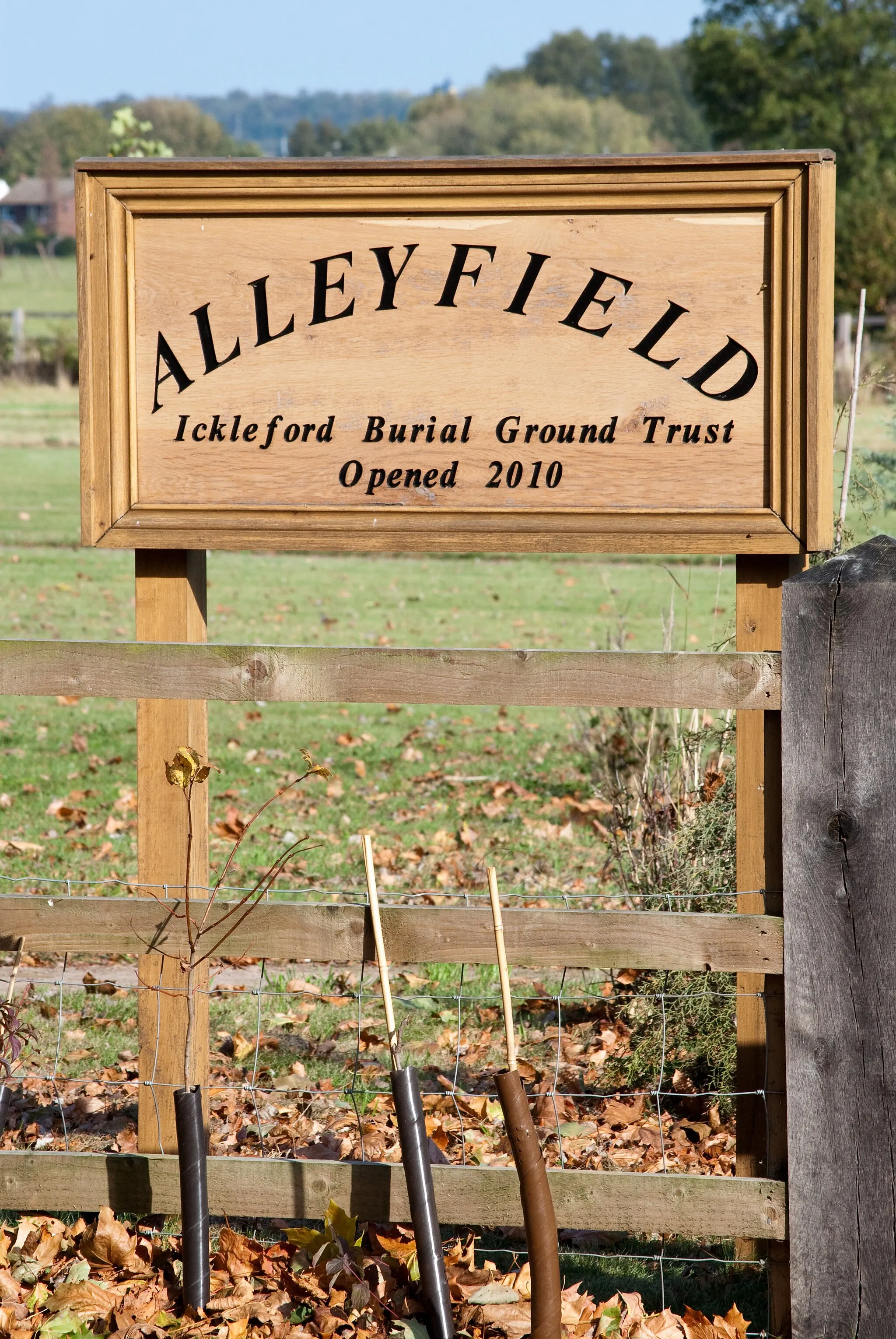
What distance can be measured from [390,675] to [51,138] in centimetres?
10016

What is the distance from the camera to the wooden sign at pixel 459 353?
311cm

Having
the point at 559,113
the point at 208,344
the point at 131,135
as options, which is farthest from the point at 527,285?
the point at 559,113

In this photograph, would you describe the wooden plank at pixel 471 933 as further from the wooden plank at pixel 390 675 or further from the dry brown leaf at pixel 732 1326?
the dry brown leaf at pixel 732 1326

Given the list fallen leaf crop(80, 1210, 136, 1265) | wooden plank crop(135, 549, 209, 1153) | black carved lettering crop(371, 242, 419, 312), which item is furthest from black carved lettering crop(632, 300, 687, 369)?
fallen leaf crop(80, 1210, 136, 1265)

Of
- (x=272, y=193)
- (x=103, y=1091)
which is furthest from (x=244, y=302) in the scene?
(x=103, y=1091)

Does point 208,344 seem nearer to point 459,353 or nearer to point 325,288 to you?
point 325,288

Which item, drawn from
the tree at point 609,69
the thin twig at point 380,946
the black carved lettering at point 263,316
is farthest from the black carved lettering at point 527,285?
the tree at point 609,69

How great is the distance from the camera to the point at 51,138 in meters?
92.4

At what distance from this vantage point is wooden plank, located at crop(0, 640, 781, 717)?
2.88m

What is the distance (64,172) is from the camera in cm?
9406

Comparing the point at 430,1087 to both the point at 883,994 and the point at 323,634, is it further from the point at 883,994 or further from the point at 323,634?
the point at 323,634

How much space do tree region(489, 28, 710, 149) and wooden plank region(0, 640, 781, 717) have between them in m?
144

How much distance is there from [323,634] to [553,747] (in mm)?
3186

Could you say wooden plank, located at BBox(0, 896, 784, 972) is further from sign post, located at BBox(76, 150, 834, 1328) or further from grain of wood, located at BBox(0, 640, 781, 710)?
grain of wood, located at BBox(0, 640, 781, 710)
